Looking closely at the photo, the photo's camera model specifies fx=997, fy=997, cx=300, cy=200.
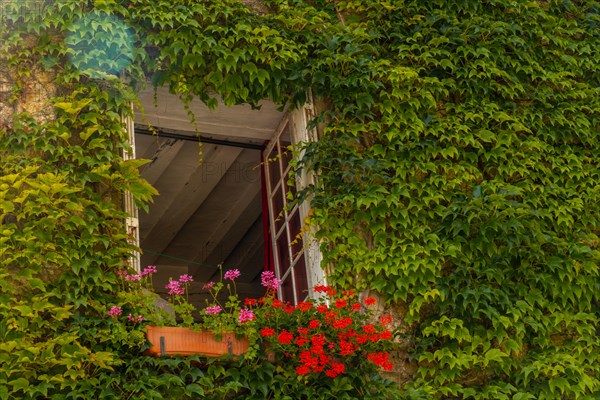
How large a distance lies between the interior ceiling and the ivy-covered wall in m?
0.49

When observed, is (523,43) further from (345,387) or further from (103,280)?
(103,280)

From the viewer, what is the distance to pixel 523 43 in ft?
22.1

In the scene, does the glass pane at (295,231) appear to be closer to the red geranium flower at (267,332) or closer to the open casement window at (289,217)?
the open casement window at (289,217)

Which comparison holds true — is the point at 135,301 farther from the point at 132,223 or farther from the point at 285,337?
the point at 285,337

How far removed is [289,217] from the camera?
6457mm

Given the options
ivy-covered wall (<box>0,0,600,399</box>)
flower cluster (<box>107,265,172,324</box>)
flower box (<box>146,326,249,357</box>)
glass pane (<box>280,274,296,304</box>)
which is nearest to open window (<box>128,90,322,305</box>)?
glass pane (<box>280,274,296,304</box>)

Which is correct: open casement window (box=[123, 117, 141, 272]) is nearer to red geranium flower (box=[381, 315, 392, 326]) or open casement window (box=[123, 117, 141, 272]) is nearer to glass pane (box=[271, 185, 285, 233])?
glass pane (box=[271, 185, 285, 233])

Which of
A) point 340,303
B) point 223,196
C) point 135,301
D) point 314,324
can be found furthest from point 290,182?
point 223,196

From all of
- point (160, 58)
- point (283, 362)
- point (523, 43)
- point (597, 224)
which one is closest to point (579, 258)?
point (597, 224)

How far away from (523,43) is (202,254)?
492 centimetres

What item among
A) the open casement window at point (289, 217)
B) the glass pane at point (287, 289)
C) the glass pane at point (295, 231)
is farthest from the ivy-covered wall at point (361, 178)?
A: the glass pane at point (287, 289)

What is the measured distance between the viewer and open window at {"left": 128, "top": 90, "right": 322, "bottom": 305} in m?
6.48

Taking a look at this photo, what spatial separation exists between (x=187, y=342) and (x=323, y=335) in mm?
733

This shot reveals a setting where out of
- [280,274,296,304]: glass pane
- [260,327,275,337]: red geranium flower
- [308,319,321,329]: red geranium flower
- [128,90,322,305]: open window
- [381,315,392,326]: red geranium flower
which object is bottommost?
[260,327,275,337]: red geranium flower
